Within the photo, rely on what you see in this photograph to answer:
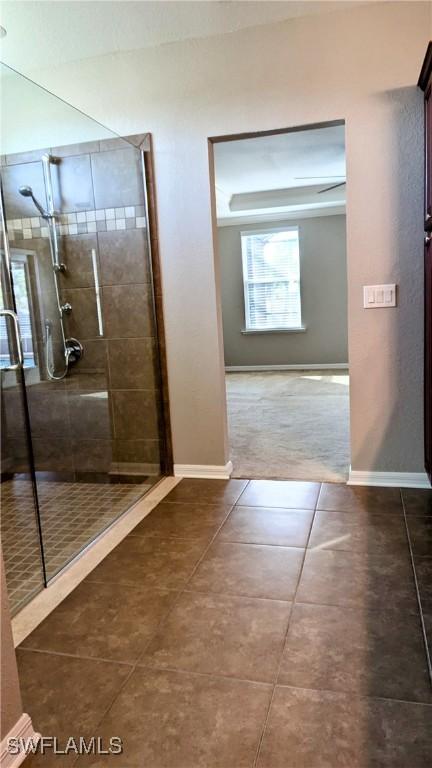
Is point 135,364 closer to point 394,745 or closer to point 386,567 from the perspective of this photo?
point 386,567

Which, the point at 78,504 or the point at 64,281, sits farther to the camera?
the point at 64,281

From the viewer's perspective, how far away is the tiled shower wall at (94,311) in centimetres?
284

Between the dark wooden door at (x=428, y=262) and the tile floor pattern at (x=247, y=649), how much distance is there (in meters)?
0.42

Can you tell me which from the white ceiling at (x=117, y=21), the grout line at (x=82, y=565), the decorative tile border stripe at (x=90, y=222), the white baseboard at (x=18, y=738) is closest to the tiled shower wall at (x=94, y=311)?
the decorative tile border stripe at (x=90, y=222)

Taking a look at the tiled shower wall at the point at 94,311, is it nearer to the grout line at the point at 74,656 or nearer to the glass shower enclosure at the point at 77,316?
the glass shower enclosure at the point at 77,316

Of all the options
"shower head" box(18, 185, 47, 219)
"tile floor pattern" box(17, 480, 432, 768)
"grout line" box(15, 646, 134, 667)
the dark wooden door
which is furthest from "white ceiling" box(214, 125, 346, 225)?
"grout line" box(15, 646, 134, 667)

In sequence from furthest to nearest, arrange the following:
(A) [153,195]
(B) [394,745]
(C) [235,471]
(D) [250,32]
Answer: (C) [235,471] < (A) [153,195] < (D) [250,32] < (B) [394,745]

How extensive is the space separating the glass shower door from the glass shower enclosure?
0.04 feet

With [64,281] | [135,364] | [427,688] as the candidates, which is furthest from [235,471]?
[427,688]

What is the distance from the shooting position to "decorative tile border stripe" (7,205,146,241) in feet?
9.40

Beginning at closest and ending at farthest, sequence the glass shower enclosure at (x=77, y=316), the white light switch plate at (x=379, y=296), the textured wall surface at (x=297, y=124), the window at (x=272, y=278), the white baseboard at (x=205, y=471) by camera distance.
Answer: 1. the textured wall surface at (x=297, y=124)
2. the white light switch plate at (x=379, y=296)
3. the glass shower enclosure at (x=77, y=316)
4. the white baseboard at (x=205, y=471)
5. the window at (x=272, y=278)

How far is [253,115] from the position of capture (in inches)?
106

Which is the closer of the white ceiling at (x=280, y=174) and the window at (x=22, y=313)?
the window at (x=22, y=313)

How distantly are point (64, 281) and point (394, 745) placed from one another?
2.61 meters
